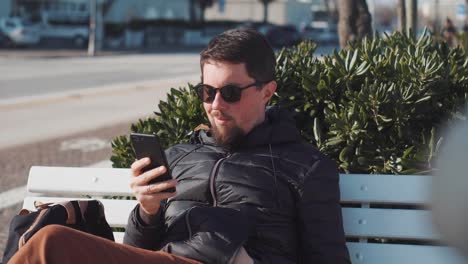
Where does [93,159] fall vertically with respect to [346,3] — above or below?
below

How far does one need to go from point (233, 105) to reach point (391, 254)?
2.70 ft

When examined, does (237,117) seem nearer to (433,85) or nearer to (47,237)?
(47,237)

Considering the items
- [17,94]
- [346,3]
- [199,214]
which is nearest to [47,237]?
[199,214]

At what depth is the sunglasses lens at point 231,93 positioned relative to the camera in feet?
9.35

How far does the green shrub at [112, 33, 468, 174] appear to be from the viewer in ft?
11.4

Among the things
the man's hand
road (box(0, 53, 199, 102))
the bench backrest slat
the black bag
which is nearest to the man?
the man's hand

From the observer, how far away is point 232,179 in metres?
2.86

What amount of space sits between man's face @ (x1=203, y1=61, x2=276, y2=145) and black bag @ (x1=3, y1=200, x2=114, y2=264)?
Answer: 20.8 inches

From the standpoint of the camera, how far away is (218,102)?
2.87m

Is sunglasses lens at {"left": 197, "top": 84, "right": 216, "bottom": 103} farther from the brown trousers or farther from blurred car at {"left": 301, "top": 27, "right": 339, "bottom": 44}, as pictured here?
blurred car at {"left": 301, "top": 27, "right": 339, "bottom": 44}

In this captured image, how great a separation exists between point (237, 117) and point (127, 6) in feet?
212

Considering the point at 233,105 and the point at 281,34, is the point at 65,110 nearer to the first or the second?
the point at 233,105

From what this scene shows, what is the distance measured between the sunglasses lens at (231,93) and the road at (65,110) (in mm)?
3498

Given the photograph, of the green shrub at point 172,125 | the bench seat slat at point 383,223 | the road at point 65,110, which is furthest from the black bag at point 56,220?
the road at point 65,110
